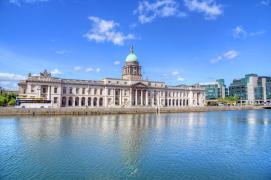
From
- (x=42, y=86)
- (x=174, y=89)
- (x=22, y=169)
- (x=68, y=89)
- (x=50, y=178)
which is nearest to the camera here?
(x=50, y=178)

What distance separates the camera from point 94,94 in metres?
123

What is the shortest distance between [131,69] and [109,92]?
73.3 feet

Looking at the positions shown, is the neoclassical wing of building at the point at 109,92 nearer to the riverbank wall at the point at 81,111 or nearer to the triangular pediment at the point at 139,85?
the triangular pediment at the point at 139,85

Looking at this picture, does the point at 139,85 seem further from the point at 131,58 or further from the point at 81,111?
the point at 81,111

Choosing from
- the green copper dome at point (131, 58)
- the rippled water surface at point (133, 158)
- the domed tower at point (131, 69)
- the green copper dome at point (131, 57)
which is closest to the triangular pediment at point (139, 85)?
the domed tower at point (131, 69)

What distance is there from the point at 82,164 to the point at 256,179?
13.6 meters

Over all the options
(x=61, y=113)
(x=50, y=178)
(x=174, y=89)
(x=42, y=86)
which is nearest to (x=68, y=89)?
(x=42, y=86)

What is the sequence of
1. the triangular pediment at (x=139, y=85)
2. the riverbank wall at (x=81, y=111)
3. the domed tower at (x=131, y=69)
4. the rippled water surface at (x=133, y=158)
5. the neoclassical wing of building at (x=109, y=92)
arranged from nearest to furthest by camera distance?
1. the rippled water surface at (x=133, y=158)
2. the riverbank wall at (x=81, y=111)
3. the neoclassical wing of building at (x=109, y=92)
4. the triangular pediment at (x=139, y=85)
5. the domed tower at (x=131, y=69)

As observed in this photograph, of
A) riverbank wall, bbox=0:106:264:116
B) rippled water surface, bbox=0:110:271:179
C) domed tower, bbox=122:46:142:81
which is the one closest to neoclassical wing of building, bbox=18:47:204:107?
domed tower, bbox=122:46:142:81

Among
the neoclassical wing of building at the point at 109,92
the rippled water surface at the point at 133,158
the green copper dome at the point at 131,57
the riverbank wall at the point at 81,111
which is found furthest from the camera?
the green copper dome at the point at 131,57

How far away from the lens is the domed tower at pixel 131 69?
141m

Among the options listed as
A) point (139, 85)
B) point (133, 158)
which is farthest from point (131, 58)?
point (133, 158)

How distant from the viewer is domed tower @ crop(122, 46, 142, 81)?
141m

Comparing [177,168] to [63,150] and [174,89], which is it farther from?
[174,89]
